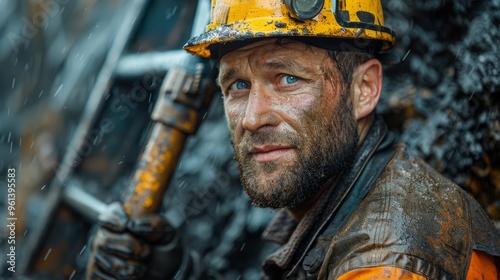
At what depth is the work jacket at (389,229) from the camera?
6.14 feet

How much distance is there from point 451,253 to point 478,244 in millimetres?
192

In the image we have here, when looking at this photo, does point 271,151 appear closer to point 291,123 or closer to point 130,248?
point 291,123

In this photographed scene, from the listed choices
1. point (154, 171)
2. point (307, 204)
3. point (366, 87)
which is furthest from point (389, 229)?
point (154, 171)

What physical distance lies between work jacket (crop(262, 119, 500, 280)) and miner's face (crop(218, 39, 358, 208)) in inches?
4.4

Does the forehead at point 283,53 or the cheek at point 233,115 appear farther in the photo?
the cheek at point 233,115

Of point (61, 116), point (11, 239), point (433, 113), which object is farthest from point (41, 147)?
point (433, 113)

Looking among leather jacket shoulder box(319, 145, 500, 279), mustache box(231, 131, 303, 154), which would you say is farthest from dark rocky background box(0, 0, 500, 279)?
mustache box(231, 131, 303, 154)

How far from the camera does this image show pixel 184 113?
298 cm

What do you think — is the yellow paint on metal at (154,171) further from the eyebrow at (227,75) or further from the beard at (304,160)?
the beard at (304,160)

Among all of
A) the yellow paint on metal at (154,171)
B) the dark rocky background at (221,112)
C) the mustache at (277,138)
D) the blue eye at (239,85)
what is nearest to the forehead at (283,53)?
the blue eye at (239,85)

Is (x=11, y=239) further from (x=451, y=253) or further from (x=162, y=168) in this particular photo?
(x=451, y=253)

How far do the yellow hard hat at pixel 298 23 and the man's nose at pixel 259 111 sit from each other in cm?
22

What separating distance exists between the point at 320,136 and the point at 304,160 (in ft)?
0.39

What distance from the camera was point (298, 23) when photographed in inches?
88.8
